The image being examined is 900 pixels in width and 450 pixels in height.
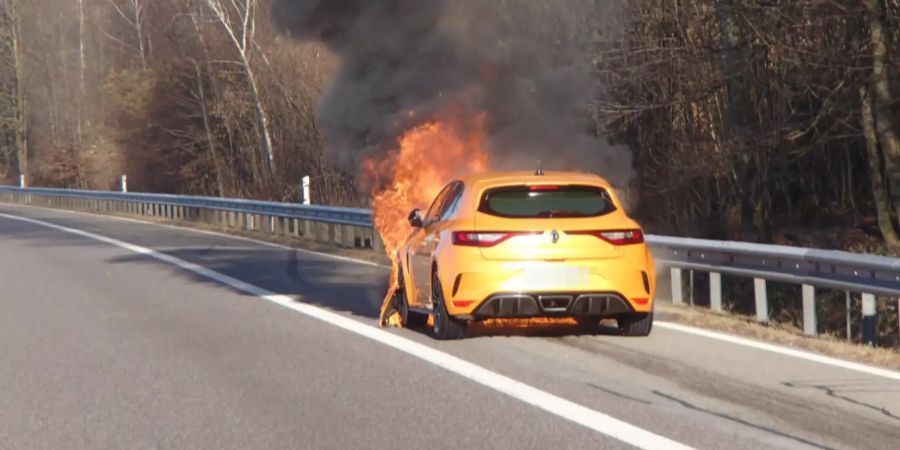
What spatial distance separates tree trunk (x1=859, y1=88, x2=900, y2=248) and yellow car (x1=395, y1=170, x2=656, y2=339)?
9.80m

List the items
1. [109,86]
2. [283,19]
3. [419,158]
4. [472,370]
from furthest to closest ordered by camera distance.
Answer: [109,86], [283,19], [419,158], [472,370]

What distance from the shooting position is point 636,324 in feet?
34.1

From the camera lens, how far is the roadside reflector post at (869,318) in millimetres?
10377

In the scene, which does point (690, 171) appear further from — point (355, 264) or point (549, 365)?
point (549, 365)

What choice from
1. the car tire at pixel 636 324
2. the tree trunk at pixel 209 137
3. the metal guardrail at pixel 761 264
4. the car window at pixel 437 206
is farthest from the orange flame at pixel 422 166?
the tree trunk at pixel 209 137

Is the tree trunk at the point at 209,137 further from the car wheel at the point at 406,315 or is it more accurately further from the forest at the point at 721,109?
the car wheel at the point at 406,315

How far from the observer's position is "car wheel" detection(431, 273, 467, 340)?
10.1 m

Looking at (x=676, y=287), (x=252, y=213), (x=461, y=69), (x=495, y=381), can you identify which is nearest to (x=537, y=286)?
(x=495, y=381)

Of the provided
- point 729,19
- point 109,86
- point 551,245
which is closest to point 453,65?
point 729,19

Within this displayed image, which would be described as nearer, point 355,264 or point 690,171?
point 355,264

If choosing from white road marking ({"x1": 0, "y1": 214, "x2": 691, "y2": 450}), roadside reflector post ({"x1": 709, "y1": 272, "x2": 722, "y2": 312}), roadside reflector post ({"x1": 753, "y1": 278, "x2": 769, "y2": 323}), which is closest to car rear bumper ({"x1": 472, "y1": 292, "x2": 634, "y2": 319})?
white road marking ({"x1": 0, "y1": 214, "x2": 691, "y2": 450})

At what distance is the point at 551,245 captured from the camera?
9.77 metres

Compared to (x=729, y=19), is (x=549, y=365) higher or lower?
lower

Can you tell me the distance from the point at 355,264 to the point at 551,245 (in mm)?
9680
